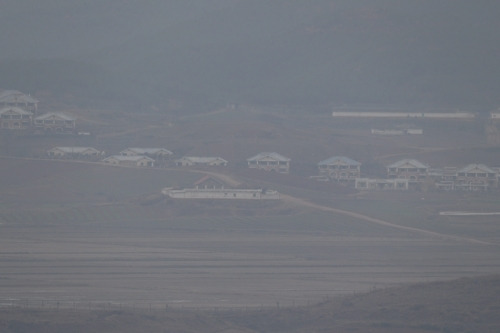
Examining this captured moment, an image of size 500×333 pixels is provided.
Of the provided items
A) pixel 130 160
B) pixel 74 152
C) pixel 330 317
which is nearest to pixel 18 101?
pixel 74 152

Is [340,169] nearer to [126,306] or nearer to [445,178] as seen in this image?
[445,178]

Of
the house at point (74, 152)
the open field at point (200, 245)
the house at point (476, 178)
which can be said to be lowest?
the open field at point (200, 245)

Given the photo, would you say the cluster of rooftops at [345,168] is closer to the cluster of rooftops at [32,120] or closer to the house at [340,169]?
the house at [340,169]

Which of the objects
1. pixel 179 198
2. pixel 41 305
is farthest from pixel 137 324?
pixel 179 198

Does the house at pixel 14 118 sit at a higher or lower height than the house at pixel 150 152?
higher

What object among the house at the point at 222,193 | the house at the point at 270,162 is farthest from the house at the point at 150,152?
the house at the point at 222,193

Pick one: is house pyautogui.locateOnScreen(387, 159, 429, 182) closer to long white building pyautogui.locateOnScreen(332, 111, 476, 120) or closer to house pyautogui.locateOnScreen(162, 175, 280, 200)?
house pyautogui.locateOnScreen(162, 175, 280, 200)

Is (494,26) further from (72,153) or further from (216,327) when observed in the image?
(216,327)
